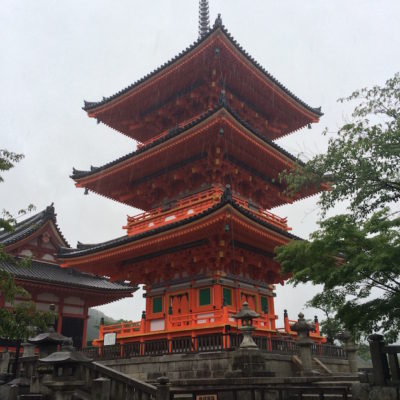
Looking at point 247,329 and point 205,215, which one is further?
point 205,215

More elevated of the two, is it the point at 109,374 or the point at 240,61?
the point at 240,61

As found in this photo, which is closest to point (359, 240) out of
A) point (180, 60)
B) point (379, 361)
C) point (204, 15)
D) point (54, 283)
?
point (379, 361)

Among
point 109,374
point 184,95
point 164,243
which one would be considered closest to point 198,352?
point 109,374

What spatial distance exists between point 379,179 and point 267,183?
10315mm

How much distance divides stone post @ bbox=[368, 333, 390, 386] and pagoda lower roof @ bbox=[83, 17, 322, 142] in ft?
45.6

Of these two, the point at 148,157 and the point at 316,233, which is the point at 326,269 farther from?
the point at 148,157

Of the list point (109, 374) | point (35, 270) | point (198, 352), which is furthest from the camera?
point (35, 270)

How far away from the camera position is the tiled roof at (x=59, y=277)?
966 inches

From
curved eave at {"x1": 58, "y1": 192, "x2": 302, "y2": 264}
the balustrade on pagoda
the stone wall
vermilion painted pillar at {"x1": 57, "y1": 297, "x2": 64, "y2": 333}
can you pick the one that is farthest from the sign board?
vermilion painted pillar at {"x1": 57, "y1": 297, "x2": 64, "y2": 333}

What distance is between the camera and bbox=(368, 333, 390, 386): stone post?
9172mm

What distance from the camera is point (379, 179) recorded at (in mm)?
10523

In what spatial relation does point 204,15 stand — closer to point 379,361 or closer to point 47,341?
point 47,341

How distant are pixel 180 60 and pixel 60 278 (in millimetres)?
15771

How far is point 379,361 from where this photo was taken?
9.28m
